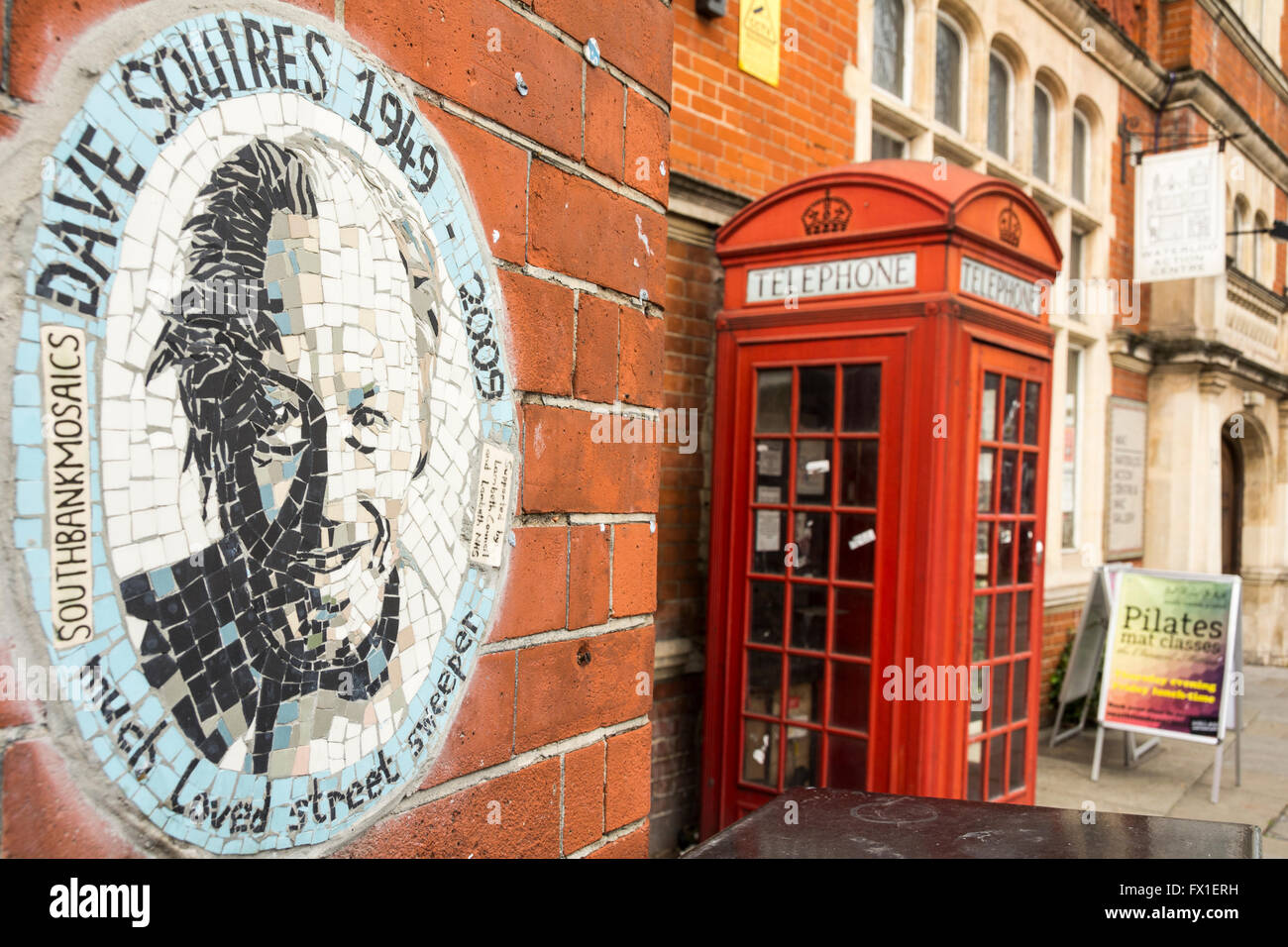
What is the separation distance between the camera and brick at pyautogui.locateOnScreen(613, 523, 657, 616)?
60.4 inches

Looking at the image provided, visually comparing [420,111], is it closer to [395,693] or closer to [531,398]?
[531,398]

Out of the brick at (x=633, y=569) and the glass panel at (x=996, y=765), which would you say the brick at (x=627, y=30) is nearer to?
the brick at (x=633, y=569)

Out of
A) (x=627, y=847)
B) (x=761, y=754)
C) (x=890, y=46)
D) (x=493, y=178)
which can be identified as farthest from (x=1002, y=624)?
(x=890, y=46)

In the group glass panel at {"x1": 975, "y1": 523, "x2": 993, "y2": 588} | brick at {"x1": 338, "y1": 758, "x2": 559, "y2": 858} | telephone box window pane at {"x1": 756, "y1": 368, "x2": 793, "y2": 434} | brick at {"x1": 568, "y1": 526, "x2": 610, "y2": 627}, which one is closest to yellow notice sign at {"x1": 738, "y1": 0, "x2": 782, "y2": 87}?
telephone box window pane at {"x1": 756, "y1": 368, "x2": 793, "y2": 434}

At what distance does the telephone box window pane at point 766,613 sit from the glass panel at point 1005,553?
96 centimetres

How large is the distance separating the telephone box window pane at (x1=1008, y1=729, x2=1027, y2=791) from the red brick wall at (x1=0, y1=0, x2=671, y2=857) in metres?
3.58

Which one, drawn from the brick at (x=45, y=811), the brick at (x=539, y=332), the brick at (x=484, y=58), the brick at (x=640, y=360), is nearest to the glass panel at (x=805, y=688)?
the brick at (x=640, y=360)

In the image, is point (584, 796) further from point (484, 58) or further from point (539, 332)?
point (484, 58)

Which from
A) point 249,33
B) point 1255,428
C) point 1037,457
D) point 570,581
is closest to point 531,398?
point 570,581

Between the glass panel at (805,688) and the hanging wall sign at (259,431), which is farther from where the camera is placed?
the glass panel at (805,688)

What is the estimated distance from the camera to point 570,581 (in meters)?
1.43

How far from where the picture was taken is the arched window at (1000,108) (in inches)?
294

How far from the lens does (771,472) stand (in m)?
4.41

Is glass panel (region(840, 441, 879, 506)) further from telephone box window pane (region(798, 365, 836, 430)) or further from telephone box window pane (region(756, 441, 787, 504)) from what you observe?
telephone box window pane (region(756, 441, 787, 504))
